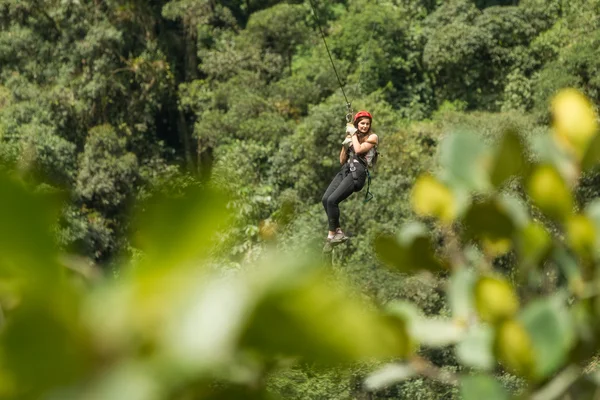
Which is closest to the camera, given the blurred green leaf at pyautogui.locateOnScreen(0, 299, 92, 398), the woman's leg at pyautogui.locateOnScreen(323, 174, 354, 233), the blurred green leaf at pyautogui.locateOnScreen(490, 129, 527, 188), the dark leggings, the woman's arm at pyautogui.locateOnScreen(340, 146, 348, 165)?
the blurred green leaf at pyautogui.locateOnScreen(0, 299, 92, 398)

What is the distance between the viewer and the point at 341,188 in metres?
4.56

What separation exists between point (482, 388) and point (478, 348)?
0.14 feet

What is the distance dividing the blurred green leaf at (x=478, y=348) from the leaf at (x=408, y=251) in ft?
0.12

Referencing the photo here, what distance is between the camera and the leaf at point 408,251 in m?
0.36

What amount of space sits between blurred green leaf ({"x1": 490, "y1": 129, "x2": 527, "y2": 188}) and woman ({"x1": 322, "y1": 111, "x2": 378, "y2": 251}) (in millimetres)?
3596

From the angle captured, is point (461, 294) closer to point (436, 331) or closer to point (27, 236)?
point (436, 331)

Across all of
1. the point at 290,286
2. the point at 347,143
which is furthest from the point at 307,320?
the point at 347,143

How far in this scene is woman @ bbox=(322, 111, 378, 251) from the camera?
A: 4102mm

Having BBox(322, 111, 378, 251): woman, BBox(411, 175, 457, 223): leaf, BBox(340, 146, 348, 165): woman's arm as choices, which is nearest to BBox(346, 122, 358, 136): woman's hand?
BBox(322, 111, 378, 251): woman

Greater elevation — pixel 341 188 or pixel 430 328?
pixel 341 188

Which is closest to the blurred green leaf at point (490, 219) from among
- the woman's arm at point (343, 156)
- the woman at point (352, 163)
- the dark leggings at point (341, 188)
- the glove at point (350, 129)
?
the woman at point (352, 163)

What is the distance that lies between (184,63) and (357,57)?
95.7 inches

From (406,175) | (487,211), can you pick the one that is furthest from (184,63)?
(487,211)

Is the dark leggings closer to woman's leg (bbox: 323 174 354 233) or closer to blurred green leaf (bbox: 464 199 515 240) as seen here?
woman's leg (bbox: 323 174 354 233)
